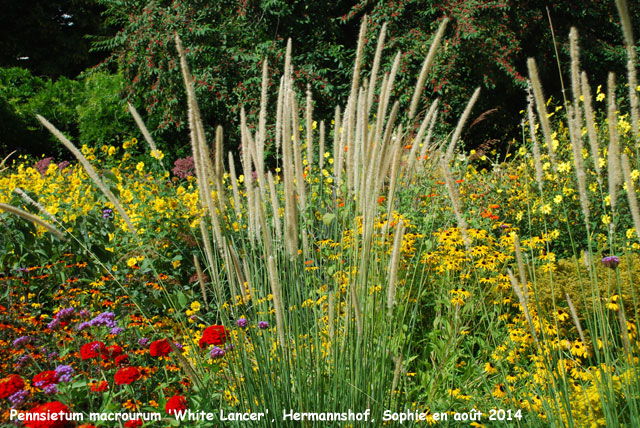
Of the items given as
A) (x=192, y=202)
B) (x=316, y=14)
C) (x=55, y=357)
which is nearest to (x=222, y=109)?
(x=316, y=14)

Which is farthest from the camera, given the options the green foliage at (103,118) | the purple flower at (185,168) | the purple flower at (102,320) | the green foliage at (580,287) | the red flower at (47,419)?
the green foliage at (103,118)

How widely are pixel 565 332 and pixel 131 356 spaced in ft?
6.59

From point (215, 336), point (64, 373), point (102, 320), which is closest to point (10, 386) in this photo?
point (64, 373)

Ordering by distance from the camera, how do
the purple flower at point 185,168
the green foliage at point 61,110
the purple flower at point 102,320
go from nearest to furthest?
the purple flower at point 102,320 < the purple flower at point 185,168 < the green foliage at point 61,110

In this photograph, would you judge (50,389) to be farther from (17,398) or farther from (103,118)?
(103,118)

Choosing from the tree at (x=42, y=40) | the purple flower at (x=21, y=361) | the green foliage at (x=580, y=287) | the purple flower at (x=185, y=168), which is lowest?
the green foliage at (x=580, y=287)

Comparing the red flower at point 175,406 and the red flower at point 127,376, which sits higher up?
the red flower at point 127,376

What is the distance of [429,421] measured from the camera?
1.55 m

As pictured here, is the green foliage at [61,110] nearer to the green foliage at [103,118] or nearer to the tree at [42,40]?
the green foliage at [103,118]

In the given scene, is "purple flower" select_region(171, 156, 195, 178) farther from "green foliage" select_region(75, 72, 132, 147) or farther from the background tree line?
"green foliage" select_region(75, 72, 132, 147)

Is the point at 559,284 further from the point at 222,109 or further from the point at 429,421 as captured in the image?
the point at 222,109

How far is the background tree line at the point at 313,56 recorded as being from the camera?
302 inches

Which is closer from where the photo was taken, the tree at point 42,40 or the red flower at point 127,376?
the red flower at point 127,376

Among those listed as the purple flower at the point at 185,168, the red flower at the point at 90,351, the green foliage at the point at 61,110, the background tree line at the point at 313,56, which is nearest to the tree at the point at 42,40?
the green foliage at the point at 61,110
